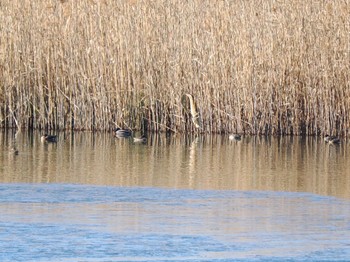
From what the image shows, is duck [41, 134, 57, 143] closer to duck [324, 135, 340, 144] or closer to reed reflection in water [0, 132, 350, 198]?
reed reflection in water [0, 132, 350, 198]

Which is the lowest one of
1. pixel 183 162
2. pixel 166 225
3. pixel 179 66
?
pixel 166 225

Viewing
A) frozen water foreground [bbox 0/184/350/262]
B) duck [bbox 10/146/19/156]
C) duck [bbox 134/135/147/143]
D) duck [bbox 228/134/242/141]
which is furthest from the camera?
duck [bbox 228/134/242/141]

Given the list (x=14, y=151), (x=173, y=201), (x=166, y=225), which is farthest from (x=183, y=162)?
(x=166, y=225)

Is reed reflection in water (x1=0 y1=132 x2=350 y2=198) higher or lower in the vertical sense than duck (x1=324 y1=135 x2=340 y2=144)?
lower

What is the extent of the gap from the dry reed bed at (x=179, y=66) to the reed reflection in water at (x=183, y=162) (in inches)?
20.9

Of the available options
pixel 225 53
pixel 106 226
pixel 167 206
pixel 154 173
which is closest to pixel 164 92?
pixel 225 53

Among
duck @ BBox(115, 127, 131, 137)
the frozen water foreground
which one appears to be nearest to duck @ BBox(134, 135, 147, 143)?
duck @ BBox(115, 127, 131, 137)

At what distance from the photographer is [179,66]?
1483cm

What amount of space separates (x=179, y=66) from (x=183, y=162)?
11.5 ft

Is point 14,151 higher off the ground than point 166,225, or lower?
higher

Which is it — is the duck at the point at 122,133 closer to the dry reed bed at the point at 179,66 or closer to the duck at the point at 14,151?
the dry reed bed at the point at 179,66

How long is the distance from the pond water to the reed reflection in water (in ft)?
0.04

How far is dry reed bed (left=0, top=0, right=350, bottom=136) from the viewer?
14641mm

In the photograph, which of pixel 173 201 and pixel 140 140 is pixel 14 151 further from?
pixel 173 201
